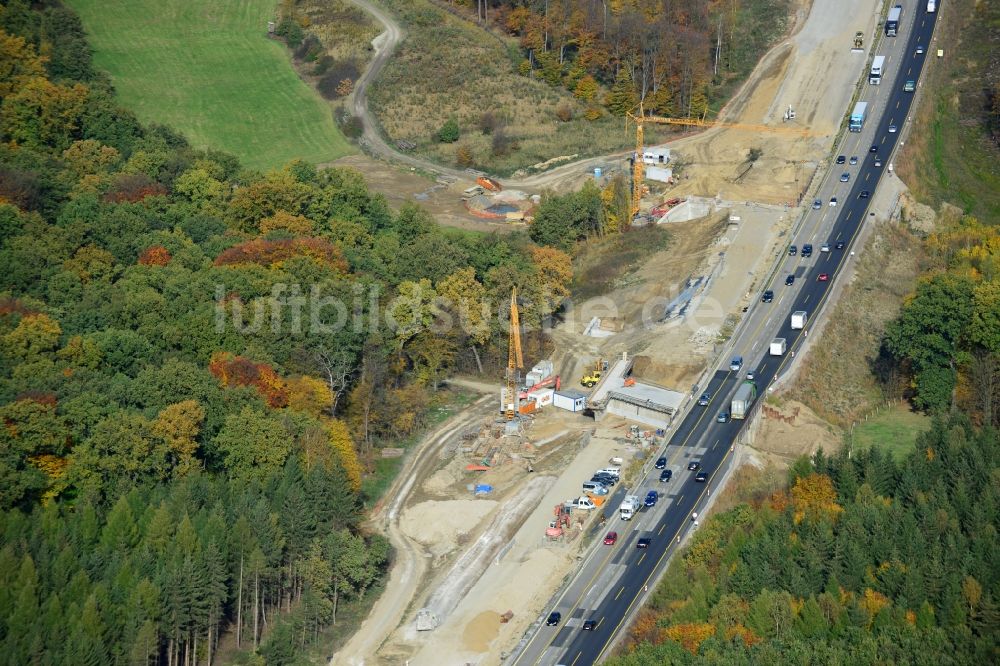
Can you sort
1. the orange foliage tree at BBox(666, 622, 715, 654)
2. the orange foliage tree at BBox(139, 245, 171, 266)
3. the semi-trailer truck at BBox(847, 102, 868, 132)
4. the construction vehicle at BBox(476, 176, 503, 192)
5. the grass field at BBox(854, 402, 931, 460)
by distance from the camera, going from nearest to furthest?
1. the orange foliage tree at BBox(666, 622, 715, 654)
2. the grass field at BBox(854, 402, 931, 460)
3. the orange foliage tree at BBox(139, 245, 171, 266)
4. the semi-trailer truck at BBox(847, 102, 868, 132)
5. the construction vehicle at BBox(476, 176, 503, 192)

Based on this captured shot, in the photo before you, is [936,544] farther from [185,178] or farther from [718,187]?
[185,178]

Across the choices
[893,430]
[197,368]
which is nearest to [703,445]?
[893,430]

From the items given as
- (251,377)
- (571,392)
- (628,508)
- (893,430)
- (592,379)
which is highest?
(251,377)

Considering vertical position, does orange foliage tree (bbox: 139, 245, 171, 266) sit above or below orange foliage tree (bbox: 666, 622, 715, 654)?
below

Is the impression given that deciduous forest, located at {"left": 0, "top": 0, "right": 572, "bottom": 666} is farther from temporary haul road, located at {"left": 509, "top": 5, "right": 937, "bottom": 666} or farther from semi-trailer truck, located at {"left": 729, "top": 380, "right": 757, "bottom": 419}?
semi-trailer truck, located at {"left": 729, "top": 380, "right": 757, "bottom": 419}

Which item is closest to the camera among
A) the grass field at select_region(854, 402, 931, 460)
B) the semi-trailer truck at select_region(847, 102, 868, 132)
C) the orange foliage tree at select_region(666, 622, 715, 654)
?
the orange foliage tree at select_region(666, 622, 715, 654)

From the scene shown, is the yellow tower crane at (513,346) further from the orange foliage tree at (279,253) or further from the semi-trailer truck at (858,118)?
the semi-trailer truck at (858,118)

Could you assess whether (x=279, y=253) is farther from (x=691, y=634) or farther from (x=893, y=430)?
(x=691, y=634)

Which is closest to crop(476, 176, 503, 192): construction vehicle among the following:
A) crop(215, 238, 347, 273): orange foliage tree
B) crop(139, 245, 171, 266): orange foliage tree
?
crop(215, 238, 347, 273): orange foliage tree
